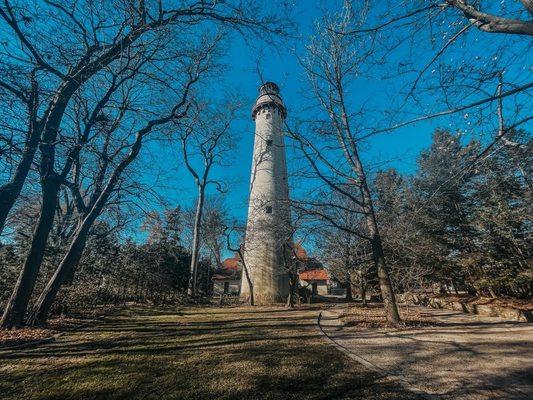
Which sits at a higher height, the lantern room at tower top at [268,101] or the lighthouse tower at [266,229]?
the lantern room at tower top at [268,101]

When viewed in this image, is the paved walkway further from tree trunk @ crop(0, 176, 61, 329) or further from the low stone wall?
tree trunk @ crop(0, 176, 61, 329)

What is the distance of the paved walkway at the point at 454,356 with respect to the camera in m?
3.27

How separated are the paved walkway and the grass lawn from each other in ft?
1.86

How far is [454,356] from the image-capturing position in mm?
4527

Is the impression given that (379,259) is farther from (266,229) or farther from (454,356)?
(266,229)

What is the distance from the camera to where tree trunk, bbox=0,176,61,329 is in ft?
21.3

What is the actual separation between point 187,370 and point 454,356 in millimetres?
4534

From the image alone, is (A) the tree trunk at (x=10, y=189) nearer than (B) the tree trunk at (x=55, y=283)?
Yes

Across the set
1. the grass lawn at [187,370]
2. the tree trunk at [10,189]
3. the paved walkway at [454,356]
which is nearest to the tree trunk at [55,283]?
the grass lawn at [187,370]

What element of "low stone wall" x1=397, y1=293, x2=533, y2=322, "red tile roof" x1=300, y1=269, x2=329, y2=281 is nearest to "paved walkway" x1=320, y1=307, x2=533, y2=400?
"low stone wall" x1=397, y1=293, x2=533, y2=322

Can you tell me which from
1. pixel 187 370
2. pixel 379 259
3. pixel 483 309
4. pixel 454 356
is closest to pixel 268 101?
pixel 379 259

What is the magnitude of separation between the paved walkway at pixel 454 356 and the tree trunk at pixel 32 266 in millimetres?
7854

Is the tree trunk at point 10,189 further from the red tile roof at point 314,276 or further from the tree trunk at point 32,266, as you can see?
the red tile roof at point 314,276

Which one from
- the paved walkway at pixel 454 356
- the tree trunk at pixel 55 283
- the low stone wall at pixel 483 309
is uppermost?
the tree trunk at pixel 55 283
